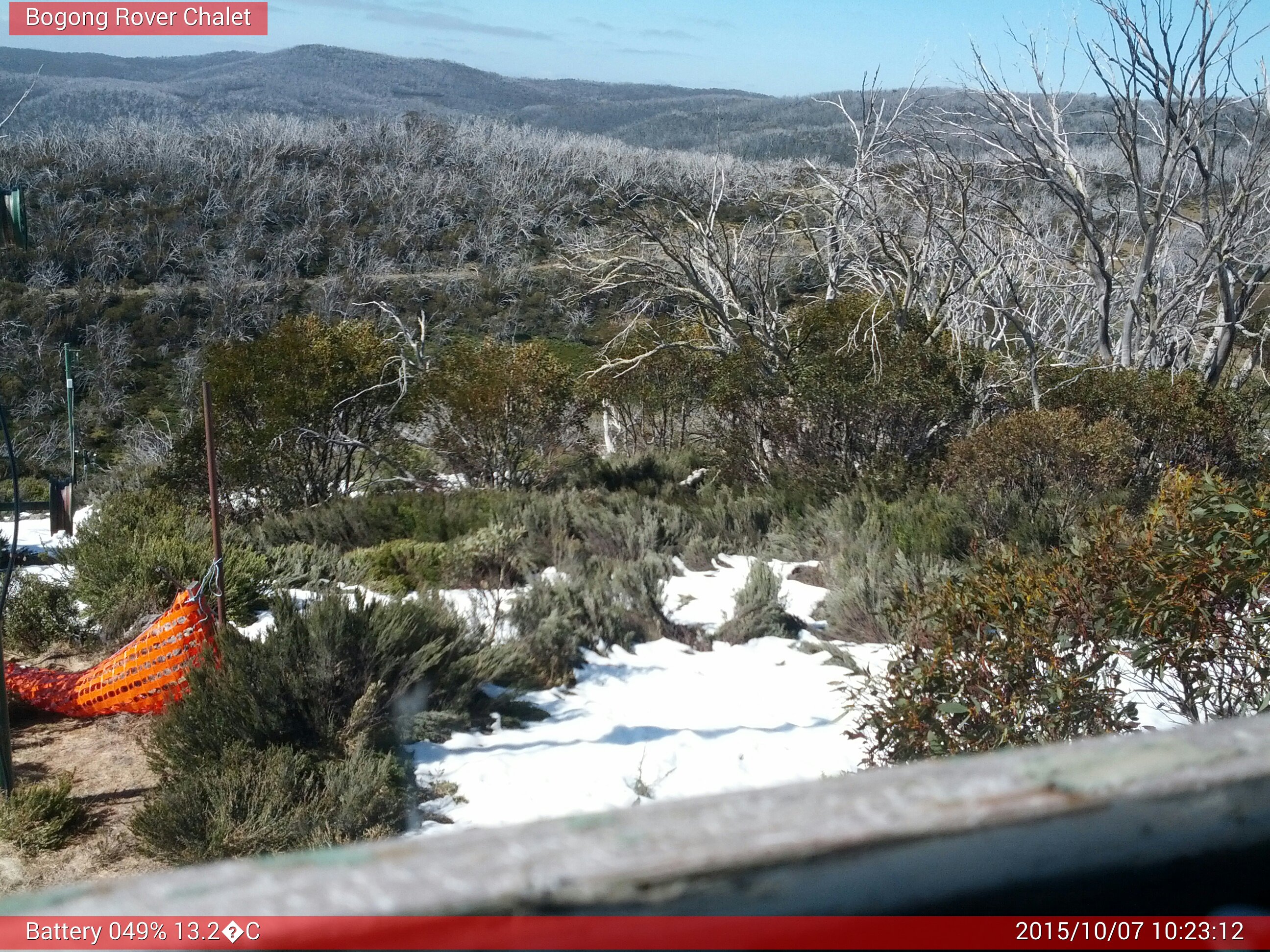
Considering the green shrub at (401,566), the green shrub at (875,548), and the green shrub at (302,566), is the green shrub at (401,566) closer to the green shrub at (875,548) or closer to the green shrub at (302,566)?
the green shrub at (302,566)

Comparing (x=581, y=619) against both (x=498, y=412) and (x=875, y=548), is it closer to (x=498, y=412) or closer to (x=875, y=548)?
(x=875, y=548)

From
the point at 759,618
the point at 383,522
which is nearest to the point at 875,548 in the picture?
the point at 759,618

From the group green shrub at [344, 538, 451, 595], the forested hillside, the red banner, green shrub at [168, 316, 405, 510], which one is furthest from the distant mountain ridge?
the red banner

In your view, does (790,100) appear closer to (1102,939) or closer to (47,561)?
(47,561)

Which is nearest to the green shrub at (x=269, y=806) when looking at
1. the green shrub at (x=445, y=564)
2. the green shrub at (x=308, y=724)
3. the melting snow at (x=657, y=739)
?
the green shrub at (x=308, y=724)

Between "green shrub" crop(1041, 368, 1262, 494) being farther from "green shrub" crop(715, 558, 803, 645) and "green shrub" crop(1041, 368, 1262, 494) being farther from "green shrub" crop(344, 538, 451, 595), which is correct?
"green shrub" crop(344, 538, 451, 595)
